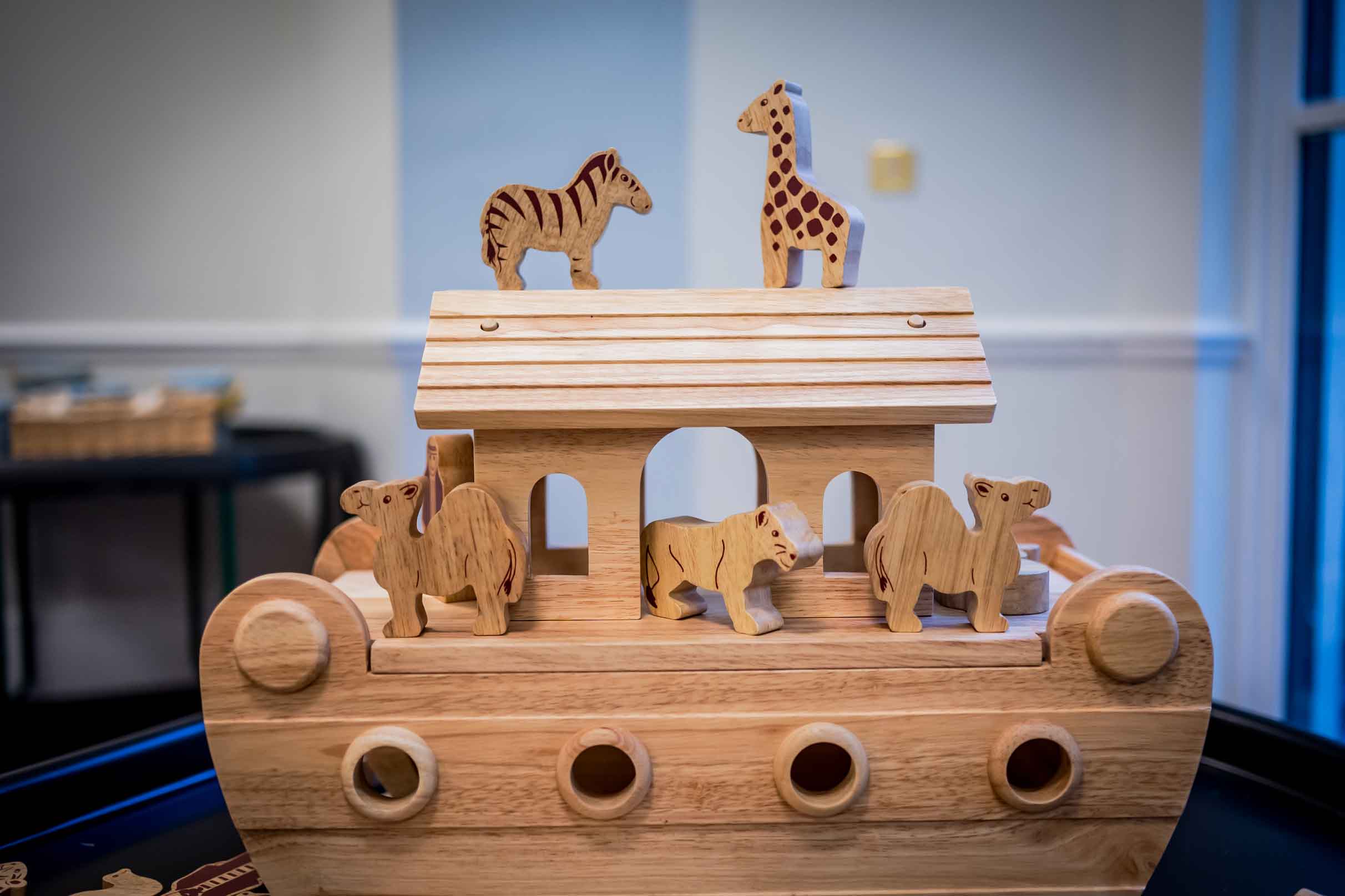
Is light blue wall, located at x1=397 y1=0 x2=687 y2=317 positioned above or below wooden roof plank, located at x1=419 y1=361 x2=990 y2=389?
above

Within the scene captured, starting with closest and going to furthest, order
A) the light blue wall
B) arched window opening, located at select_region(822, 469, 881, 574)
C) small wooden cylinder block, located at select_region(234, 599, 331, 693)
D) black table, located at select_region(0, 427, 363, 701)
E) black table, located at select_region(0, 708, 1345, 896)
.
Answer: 1. small wooden cylinder block, located at select_region(234, 599, 331, 693)
2. black table, located at select_region(0, 708, 1345, 896)
3. arched window opening, located at select_region(822, 469, 881, 574)
4. black table, located at select_region(0, 427, 363, 701)
5. the light blue wall

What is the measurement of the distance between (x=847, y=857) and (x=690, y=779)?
0.14m

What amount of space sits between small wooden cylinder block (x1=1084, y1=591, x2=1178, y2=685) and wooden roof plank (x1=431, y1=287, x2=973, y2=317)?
0.88 ft

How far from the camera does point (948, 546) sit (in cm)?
77

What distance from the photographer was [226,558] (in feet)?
5.93

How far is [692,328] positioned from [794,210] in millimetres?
156

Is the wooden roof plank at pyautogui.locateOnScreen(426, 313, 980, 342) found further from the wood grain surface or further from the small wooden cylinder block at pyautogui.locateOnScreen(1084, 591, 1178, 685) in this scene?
the wood grain surface

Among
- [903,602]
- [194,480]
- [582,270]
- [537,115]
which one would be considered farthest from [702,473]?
[903,602]

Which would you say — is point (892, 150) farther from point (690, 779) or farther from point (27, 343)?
point (27, 343)

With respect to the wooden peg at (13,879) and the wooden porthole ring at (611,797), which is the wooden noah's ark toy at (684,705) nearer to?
the wooden porthole ring at (611,797)

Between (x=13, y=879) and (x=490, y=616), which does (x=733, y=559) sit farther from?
(x=13, y=879)

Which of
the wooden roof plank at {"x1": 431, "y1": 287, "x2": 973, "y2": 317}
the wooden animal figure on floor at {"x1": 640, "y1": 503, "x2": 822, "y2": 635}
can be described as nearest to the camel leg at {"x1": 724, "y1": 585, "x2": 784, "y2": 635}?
the wooden animal figure on floor at {"x1": 640, "y1": 503, "x2": 822, "y2": 635}

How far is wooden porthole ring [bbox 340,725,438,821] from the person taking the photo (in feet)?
2.41

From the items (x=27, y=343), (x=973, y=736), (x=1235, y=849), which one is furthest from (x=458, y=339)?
(x=27, y=343)
